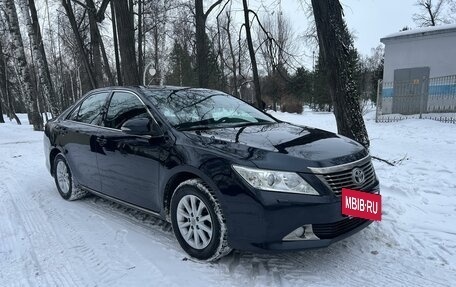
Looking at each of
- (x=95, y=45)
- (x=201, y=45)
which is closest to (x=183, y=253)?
(x=201, y=45)

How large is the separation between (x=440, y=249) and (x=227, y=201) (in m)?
2.20

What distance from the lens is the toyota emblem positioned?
3242 millimetres

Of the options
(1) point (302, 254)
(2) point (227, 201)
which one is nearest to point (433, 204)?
(1) point (302, 254)

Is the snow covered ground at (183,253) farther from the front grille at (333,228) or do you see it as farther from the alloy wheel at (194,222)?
the front grille at (333,228)

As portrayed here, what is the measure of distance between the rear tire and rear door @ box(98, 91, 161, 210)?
0.96 meters

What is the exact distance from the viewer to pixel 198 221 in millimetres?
3422

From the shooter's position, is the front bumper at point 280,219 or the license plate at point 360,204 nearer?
the front bumper at point 280,219

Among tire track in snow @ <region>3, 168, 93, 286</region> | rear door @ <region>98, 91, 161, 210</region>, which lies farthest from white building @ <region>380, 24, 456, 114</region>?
tire track in snow @ <region>3, 168, 93, 286</region>

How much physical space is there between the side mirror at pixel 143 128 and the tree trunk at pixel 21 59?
1581 cm

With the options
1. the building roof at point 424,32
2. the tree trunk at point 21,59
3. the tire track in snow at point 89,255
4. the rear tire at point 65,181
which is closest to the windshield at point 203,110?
the tire track in snow at point 89,255

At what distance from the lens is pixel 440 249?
3.61 meters

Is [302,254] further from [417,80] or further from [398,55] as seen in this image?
[398,55]

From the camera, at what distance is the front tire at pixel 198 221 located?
10.6 ft

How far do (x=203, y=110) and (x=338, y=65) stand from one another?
355cm
